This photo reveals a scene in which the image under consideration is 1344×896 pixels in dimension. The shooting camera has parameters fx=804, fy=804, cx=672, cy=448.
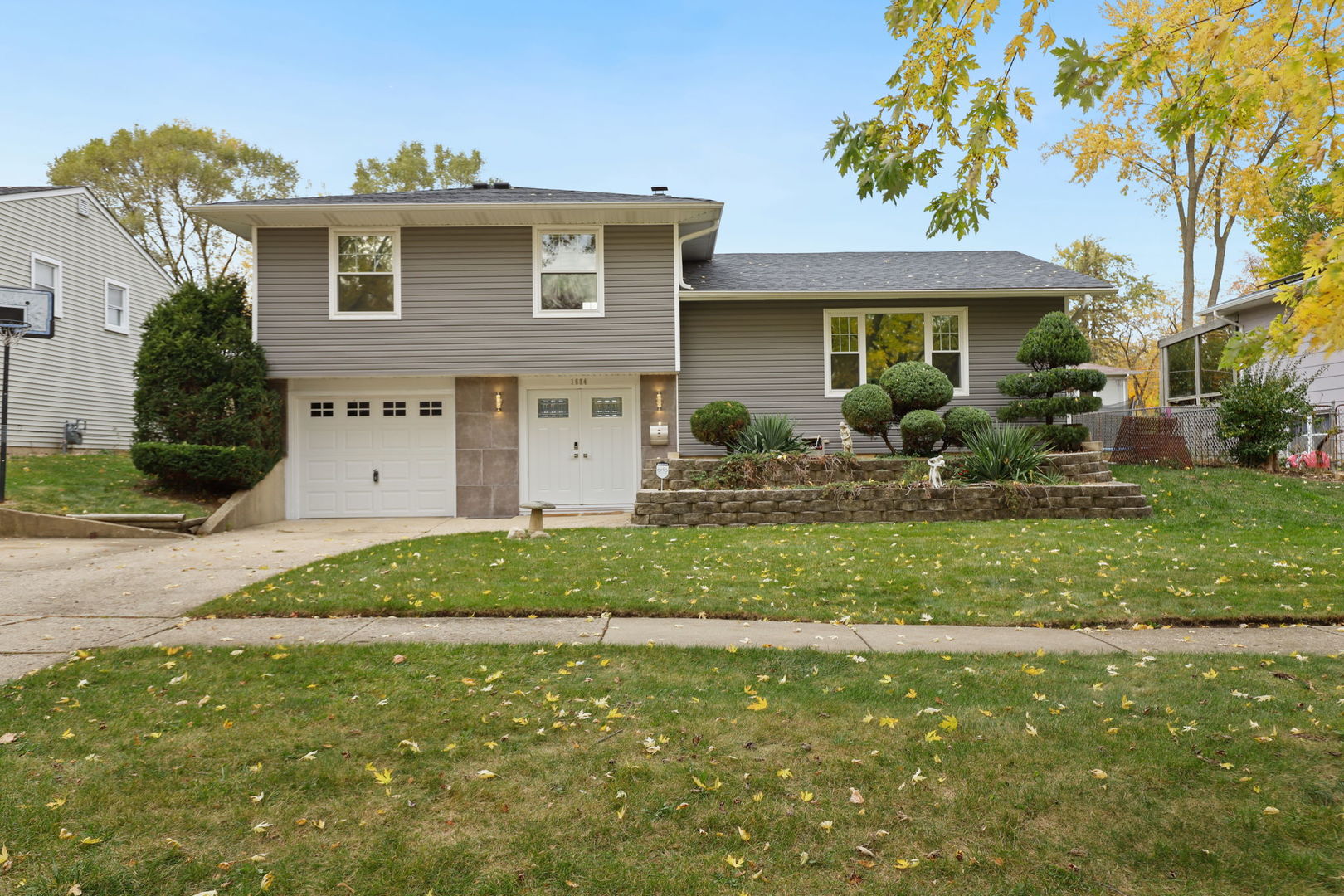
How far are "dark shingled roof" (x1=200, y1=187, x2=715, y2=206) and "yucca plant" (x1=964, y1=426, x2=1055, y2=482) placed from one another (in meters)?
5.68

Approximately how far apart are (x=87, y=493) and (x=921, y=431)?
39.8 feet

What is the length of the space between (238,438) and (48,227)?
9.42 metres

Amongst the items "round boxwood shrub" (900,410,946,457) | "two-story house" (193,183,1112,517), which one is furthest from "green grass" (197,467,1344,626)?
"two-story house" (193,183,1112,517)

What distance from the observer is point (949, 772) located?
3057 mm

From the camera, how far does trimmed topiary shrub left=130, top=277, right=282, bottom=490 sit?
38.1ft

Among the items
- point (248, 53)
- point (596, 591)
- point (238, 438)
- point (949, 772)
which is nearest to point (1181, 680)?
point (949, 772)

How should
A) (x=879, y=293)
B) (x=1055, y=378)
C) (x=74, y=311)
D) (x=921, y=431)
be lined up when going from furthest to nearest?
(x=74, y=311)
(x=879, y=293)
(x=1055, y=378)
(x=921, y=431)

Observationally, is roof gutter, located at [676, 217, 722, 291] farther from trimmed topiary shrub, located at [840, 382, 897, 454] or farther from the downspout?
trimmed topiary shrub, located at [840, 382, 897, 454]

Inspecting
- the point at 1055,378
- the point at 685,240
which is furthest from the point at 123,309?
the point at 1055,378

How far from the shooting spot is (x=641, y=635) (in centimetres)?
512

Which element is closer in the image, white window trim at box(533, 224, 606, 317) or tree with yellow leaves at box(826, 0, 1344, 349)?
tree with yellow leaves at box(826, 0, 1344, 349)

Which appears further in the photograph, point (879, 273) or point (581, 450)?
point (879, 273)

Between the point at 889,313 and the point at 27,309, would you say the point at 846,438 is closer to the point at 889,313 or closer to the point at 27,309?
the point at 889,313

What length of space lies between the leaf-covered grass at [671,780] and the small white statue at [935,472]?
653 cm
